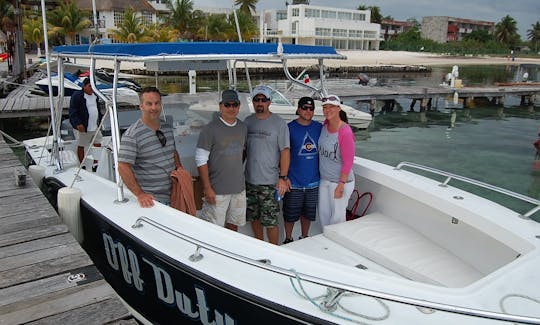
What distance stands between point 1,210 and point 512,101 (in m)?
28.8

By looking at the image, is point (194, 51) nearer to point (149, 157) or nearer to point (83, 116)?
point (149, 157)

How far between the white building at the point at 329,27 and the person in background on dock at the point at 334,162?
58774 millimetres

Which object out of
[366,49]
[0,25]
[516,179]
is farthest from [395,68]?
[516,179]

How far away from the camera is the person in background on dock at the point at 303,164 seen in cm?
382

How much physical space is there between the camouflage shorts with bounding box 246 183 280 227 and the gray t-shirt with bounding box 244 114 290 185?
7 centimetres

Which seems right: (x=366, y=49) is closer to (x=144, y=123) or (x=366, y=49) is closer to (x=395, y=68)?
(x=395, y=68)

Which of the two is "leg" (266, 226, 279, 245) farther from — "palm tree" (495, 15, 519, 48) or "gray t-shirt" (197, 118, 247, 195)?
"palm tree" (495, 15, 519, 48)

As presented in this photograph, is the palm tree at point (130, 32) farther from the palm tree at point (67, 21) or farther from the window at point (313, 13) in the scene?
the window at point (313, 13)

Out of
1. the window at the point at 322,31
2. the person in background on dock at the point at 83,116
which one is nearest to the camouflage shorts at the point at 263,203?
the person in background on dock at the point at 83,116

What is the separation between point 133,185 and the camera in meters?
3.28

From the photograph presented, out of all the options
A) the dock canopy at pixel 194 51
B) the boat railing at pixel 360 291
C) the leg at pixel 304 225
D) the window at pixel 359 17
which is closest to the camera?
the boat railing at pixel 360 291

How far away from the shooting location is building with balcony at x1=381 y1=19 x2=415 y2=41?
108375mm

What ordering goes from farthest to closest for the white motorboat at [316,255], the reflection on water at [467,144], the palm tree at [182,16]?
the palm tree at [182,16] → the reflection on water at [467,144] → the white motorboat at [316,255]

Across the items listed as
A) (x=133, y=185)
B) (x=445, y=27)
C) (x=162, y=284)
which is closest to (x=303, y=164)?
(x=133, y=185)
